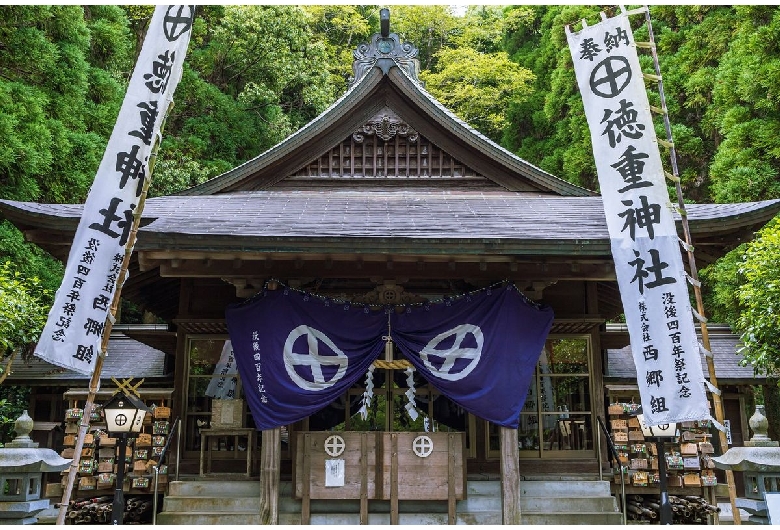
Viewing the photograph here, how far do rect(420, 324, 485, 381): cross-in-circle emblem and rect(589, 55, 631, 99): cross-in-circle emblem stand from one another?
3313 millimetres

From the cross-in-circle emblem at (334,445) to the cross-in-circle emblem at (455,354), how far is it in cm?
145

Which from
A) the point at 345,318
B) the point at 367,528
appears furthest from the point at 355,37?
the point at 367,528

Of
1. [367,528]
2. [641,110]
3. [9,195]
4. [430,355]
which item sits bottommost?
[367,528]

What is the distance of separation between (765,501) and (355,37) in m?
28.4

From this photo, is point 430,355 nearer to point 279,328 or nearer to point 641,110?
point 279,328

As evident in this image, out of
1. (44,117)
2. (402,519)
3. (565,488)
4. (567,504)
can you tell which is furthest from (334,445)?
(44,117)

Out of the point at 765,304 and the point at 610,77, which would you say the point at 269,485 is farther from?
the point at 765,304

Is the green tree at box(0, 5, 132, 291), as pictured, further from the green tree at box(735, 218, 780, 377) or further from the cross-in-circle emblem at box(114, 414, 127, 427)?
the green tree at box(735, 218, 780, 377)

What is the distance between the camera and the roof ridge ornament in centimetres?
1364

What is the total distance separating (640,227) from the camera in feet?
27.0

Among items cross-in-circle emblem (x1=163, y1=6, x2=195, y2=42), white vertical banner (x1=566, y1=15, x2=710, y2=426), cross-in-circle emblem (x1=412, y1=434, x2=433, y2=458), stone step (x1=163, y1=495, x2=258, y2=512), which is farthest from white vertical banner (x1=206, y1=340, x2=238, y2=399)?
white vertical banner (x1=566, y1=15, x2=710, y2=426)

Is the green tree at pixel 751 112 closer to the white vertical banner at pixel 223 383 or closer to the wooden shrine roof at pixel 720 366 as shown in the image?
the wooden shrine roof at pixel 720 366

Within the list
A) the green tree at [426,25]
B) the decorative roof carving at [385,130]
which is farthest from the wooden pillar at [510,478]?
the green tree at [426,25]

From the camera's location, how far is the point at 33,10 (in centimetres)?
1688
